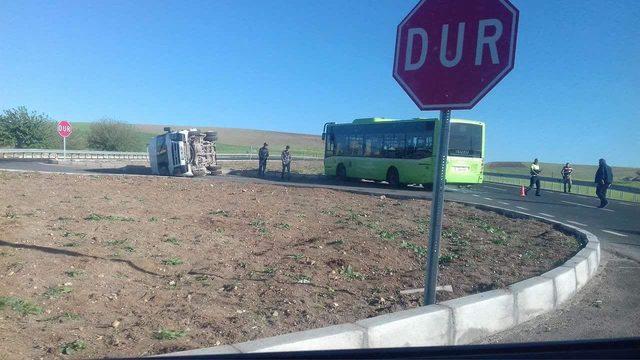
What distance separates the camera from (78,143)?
182 feet

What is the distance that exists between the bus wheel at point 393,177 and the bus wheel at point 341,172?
3745 millimetres

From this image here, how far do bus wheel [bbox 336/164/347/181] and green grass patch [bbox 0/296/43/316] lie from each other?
76.9ft

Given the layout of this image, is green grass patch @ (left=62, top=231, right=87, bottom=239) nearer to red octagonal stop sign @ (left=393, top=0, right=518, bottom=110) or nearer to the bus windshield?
red octagonal stop sign @ (left=393, top=0, right=518, bottom=110)

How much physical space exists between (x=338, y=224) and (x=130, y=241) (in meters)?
4.37

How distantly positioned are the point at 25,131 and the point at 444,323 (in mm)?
56922

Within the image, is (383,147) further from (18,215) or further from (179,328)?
(179,328)

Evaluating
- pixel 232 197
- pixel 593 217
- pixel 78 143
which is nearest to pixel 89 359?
pixel 232 197

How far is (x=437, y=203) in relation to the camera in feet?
13.3

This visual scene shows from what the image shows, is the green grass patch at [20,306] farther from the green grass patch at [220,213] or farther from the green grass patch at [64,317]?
the green grass patch at [220,213]

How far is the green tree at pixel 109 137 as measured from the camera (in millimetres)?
57750

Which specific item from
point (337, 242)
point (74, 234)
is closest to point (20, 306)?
point (74, 234)

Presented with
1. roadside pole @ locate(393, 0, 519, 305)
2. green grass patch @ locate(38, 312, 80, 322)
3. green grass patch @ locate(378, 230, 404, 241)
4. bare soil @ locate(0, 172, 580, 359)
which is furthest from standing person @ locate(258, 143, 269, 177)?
roadside pole @ locate(393, 0, 519, 305)

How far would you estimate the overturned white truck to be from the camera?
1006 inches

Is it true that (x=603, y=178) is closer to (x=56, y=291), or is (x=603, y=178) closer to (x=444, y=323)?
(x=444, y=323)
